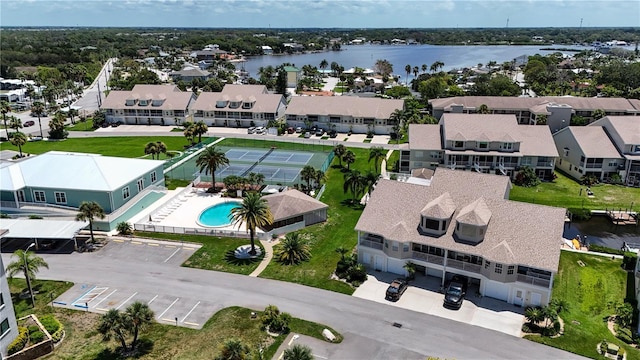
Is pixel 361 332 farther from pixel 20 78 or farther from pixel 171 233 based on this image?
pixel 20 78

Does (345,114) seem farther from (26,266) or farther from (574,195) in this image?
(26,266)

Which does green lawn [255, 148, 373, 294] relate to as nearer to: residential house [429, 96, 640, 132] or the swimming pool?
the swimming pool

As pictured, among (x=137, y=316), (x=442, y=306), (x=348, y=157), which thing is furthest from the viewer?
(x=348, y=157)

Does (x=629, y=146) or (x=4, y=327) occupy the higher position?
(x=629, y=146)

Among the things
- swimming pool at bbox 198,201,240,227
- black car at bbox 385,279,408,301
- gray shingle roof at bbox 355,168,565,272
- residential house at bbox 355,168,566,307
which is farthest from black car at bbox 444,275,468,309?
swimming pool at bbox 198,201,240,227

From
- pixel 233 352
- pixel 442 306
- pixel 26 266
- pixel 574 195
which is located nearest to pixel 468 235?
pixel 442 306

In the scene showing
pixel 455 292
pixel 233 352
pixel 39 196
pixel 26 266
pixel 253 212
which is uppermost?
pixel 253 212

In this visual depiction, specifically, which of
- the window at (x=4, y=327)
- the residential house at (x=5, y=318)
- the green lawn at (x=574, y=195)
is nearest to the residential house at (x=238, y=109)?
the green lawn at (x=574, y=195)
